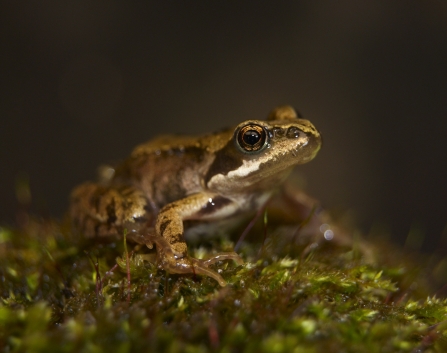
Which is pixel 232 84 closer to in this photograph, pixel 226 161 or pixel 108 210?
pixel 226 161

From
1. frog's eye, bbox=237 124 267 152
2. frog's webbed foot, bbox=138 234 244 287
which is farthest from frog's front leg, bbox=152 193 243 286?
frog's eye, bbox=237 124 267 152

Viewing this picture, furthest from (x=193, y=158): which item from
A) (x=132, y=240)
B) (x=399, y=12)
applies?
(x=399, y=12)

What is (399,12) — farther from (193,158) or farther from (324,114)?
(193,158)

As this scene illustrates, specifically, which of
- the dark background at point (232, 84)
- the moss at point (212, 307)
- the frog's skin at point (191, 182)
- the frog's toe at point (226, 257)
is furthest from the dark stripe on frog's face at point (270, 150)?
the dark background at point (232, 84)

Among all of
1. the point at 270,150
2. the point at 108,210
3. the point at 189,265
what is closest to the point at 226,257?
the point at 189,265

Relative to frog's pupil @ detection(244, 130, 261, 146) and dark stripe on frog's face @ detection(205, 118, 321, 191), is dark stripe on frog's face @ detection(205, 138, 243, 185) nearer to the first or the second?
dark stripe on frog's face @ detection(205, 118, 321, 191)
